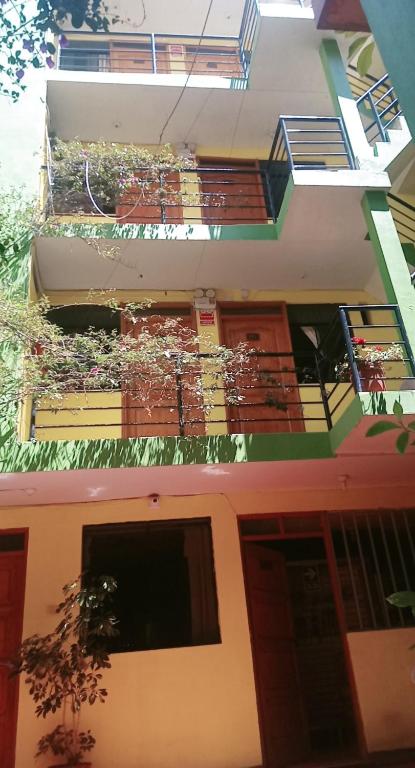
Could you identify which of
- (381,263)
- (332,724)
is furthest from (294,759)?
(381,263)

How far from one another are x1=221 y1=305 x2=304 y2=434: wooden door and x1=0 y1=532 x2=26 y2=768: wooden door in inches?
120

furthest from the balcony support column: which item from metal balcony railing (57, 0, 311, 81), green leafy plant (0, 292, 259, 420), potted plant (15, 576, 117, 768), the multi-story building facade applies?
potted plant (15, 576, 117, 768)

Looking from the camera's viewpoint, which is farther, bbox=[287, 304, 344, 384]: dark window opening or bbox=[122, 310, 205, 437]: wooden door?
bbox=[287, 304, 344, 384]: dark window opening

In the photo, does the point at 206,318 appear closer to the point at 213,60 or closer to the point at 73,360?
the point at 73,360

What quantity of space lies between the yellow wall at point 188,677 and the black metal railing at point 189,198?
399cm

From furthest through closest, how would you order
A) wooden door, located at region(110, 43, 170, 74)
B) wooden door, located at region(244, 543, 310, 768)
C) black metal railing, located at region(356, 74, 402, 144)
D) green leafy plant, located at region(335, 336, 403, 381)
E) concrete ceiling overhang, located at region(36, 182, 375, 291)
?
1. wooden door, located at region(110, 43, 170, 74)
2. black metal railing, located at region(356, 74, 402, 144)
3. concrete ceiling overhang, located at region(36, 182, 375, 291)
4. wooden door, located at region(244, 543, 310, 768)
5. green leafy plant, located at region(335, 336, 403, 381)

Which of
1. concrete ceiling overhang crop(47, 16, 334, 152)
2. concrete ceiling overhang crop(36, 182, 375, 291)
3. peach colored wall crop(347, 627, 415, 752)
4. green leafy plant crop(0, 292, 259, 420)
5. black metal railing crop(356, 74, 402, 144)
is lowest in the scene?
peach colored wall crop(347, 627, 415, 752)

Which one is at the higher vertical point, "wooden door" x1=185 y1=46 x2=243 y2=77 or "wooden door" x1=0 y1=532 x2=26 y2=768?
"wooden door" x1=185 y1=46 x2=243 y2=77

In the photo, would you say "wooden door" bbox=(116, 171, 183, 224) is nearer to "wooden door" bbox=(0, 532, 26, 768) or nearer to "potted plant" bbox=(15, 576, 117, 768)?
"wooden door" bbox=(0, 532, 26, 768)

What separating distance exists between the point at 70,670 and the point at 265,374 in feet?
14.4

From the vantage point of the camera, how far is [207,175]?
30.4 ft

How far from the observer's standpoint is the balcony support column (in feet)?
24.2

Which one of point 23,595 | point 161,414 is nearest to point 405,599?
point 23,595

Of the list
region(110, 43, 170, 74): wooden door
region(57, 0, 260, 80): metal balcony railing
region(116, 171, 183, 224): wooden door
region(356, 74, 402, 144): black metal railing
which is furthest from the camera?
region(110, 43, 170, 74): wooden door
